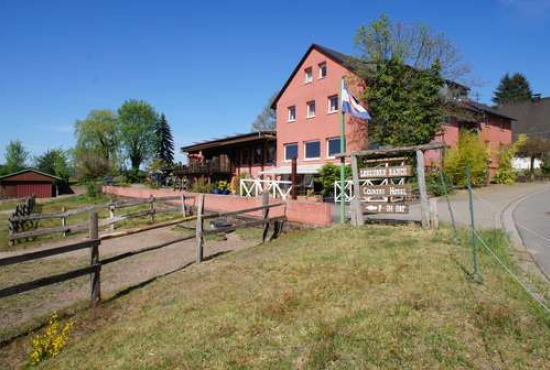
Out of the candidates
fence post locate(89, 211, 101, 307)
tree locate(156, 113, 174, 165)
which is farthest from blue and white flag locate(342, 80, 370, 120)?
tree locate(156, 113, 174, 165)

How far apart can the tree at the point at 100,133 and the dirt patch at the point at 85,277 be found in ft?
193

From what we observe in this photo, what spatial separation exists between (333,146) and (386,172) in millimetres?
13618

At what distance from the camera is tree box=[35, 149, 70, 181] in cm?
A: 6342

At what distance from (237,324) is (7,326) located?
3683 millimetres

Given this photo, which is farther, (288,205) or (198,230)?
(288,205)

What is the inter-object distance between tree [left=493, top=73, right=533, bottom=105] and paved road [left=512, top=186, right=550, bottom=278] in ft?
227

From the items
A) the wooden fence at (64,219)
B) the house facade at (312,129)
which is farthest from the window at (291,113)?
the wooden fence at (64,219)

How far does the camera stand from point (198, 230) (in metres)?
8.27

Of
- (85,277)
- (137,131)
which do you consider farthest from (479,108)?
(137,131)

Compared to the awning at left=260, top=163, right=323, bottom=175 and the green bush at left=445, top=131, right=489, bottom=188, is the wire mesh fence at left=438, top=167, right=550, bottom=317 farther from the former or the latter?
the green bush at left=445, top=131, right=489, bottom=188

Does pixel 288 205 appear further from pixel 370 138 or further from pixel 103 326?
pixel 370 138

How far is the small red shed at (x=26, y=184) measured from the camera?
140 ft

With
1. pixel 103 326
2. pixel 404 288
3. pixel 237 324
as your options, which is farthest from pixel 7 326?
pixel 404 288

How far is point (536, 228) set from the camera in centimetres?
895
